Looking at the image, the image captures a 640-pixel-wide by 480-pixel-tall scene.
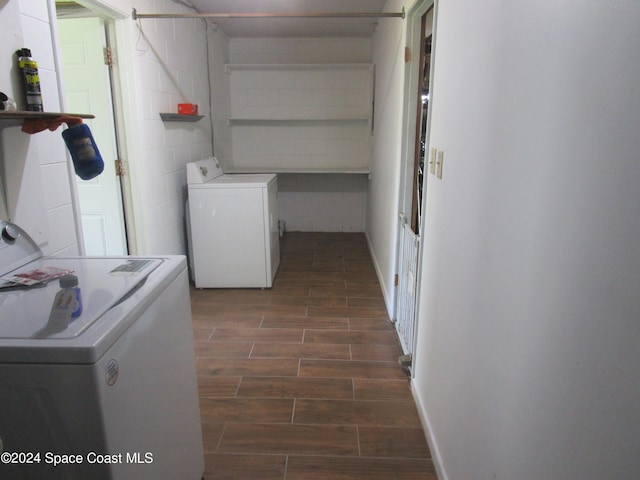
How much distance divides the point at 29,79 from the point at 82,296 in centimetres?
88

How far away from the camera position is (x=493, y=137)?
3.85 feet

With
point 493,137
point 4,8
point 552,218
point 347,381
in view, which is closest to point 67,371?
point 552,218

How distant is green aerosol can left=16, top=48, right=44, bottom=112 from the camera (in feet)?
4.80

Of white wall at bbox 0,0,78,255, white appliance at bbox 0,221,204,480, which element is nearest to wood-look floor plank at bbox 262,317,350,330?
white wall at bbox 0,0,78,255

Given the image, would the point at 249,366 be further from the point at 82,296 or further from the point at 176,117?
the point at 176,117

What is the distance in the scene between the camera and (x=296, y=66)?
4918 millimetres

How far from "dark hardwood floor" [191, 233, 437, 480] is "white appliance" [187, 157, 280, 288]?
133mm

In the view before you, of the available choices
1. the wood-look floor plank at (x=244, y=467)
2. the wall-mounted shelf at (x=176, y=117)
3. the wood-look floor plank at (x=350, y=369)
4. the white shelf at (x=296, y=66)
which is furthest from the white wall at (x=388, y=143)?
the wall-mounted shelf at (x=176, y=117)

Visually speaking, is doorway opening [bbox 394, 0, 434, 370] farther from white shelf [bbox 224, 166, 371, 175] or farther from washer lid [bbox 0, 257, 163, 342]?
white shelf [bbox 224, 166, 371, 175]

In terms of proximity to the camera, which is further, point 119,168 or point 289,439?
point 119,168

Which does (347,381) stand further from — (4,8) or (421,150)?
(4,8)

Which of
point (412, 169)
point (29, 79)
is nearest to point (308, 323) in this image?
point (412, 169)

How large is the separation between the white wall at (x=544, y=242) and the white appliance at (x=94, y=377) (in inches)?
35.5

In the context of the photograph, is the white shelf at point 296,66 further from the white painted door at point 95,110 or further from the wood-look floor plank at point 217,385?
the wood-look floor plank at point 217,385
